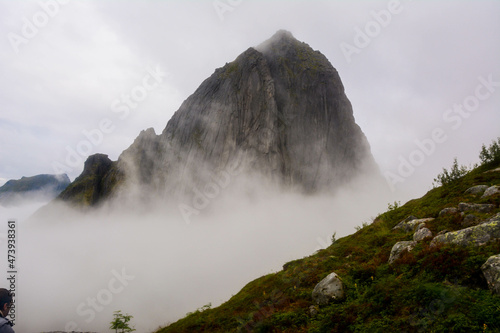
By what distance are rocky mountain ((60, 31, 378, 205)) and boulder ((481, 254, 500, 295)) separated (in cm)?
13138

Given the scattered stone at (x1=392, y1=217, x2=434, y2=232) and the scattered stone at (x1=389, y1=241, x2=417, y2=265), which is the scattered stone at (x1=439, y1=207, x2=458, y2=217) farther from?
the scattered stone at (x1=389, y1=241, x2=417, y2=265)

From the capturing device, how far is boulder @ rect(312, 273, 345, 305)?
1347 centimetres

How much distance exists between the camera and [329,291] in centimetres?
1379

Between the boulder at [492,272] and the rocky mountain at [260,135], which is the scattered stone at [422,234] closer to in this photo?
the boulder at [492,272]

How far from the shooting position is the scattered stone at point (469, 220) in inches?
558

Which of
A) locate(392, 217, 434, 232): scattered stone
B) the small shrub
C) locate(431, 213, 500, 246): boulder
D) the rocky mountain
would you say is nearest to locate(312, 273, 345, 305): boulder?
locate(431, 213, 500, 246): boulder

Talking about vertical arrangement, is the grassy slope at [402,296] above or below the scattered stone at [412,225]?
below

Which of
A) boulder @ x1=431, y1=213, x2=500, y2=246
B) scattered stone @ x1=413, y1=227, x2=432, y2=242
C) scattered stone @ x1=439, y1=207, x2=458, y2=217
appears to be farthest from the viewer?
scattered stone @ x1=439, y1=207, x2=458, y2=217

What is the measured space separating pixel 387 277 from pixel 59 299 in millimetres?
254402

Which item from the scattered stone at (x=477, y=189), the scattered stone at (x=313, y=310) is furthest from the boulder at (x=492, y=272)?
the scattered stone at (x=477, y=189)

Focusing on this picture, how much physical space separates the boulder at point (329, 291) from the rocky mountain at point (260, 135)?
126262mm

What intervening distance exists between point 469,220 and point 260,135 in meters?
133

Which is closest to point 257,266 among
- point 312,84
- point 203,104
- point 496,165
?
point 203,104

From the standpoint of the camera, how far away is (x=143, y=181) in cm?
16388
